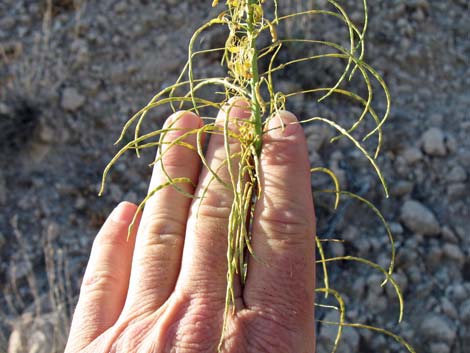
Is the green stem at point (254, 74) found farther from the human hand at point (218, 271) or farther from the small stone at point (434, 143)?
the small stone at point (434, 143)

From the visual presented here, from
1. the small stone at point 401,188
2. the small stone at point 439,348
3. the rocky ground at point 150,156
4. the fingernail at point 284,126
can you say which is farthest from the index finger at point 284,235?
the small stone at point 401,188

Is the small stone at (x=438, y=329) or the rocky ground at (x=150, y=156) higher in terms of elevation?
the rocky ground at (x=150, y=156)

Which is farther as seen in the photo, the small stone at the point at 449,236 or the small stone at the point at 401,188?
the small stone at the point at 401,188

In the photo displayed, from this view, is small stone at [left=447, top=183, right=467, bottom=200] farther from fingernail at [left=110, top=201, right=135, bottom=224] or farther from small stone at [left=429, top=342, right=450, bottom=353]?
fingernail at [left=110, top=201, right=135, bottom=224]

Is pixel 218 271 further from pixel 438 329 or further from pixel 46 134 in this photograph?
pixel 46 134

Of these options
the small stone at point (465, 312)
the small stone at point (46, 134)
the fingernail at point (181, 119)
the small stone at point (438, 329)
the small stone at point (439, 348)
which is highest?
the small stone at point (46, 134)

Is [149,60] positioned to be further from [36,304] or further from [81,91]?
[36,304]
